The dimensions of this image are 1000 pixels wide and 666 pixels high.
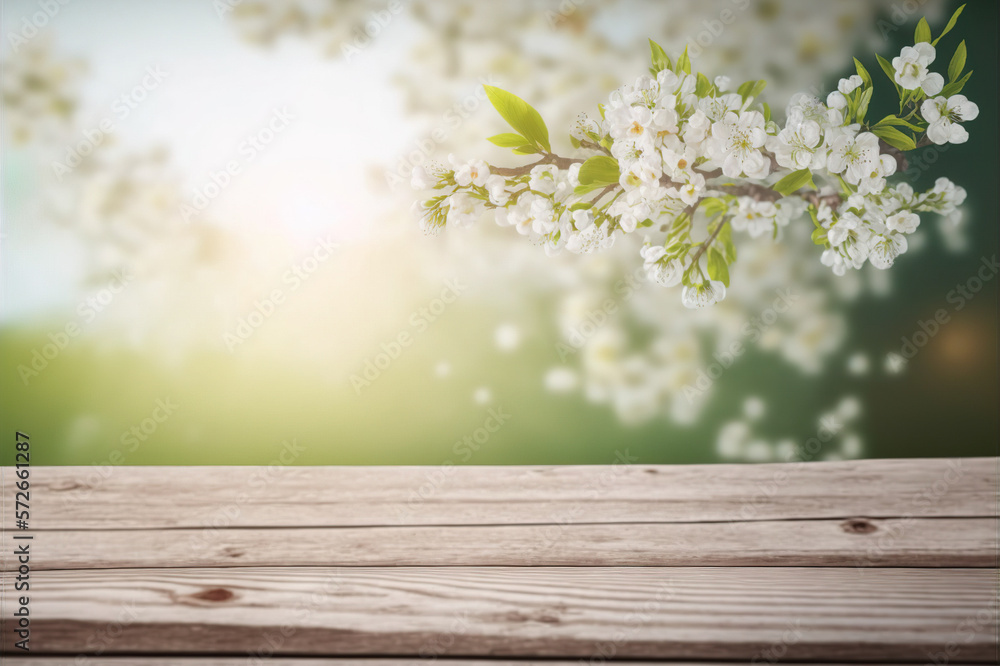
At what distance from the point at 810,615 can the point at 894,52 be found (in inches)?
39.3

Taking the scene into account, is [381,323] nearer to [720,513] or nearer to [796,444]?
[720,513]

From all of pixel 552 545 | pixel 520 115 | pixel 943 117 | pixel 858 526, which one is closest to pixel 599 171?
pixel 520 115

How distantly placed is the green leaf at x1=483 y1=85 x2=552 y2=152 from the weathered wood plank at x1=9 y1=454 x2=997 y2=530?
579 mm

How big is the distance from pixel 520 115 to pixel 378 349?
1.60ft

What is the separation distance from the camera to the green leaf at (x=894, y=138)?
2.96 ft

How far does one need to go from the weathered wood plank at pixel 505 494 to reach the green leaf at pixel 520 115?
58 cm

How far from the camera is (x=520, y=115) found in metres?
0.97

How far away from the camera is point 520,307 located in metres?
1.13

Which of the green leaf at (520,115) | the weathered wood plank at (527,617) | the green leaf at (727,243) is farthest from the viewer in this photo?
the green leaf at (727,243)

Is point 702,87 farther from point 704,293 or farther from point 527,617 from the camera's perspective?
point 527,617

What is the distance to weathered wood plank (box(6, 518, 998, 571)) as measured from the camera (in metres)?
1.01

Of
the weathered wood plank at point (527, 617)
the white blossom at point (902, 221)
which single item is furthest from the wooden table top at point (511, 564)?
the white blossom at point (902, 221)

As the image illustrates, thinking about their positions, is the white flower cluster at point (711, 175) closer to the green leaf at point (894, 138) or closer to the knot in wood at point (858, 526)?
the green leaf at point (894, 138)

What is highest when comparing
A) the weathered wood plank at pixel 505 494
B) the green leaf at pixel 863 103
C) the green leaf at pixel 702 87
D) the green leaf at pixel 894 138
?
the green leaf at pixel 702 87
